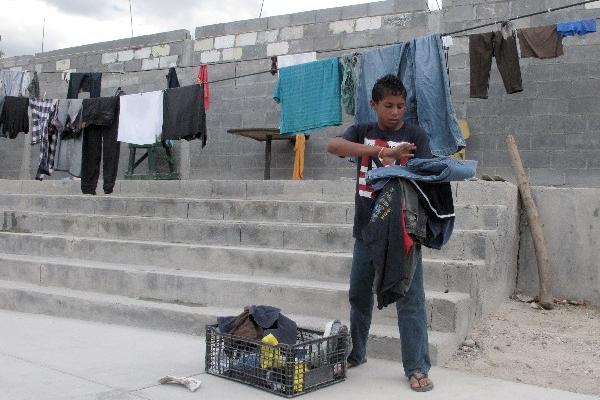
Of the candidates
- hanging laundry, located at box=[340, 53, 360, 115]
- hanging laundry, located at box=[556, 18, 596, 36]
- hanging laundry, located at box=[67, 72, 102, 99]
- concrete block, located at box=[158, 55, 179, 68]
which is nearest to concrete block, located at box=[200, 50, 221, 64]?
concrete block, located at box=[158, 55, 179, 68]

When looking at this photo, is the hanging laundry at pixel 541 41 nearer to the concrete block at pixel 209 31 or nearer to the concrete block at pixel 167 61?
the concrete block at pixel 209 31

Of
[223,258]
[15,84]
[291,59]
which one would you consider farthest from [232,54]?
[223,258]

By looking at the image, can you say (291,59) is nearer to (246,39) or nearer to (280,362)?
(246,39)

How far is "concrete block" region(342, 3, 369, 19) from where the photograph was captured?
853cm

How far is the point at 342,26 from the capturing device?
8742 mm

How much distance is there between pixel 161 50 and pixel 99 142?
328 centimetres

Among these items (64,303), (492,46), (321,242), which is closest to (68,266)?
(64,303)

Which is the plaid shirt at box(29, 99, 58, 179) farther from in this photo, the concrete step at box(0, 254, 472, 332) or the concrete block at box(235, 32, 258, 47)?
the concrete block at box(235, 32, 258, 47)

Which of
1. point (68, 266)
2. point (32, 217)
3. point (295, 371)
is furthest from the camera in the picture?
point (32, 217)

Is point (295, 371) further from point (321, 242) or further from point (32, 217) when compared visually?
point (32, 217)

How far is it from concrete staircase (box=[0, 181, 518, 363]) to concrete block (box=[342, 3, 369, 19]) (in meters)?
3.20

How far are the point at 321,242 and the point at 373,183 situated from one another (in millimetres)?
2042

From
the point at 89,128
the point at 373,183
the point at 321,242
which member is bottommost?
the point at 321,242

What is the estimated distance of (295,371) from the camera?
313 cm
